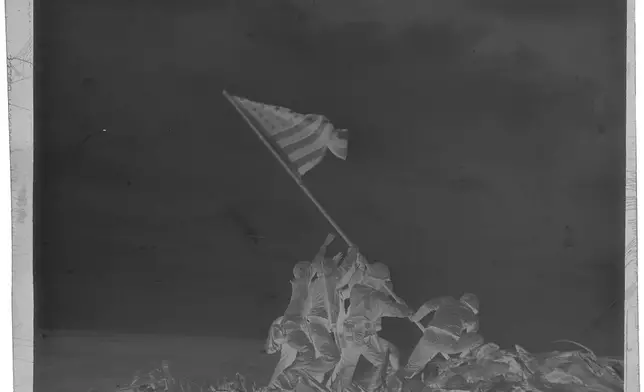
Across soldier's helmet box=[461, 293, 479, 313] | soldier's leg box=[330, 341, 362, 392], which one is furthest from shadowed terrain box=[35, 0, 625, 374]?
soldier's leg box=[330, 341, 362, 392]

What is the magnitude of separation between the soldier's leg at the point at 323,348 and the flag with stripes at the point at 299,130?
0.56 meters

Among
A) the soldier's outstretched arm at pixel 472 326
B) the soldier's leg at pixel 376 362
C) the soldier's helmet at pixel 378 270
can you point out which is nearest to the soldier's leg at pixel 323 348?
the soldier's leg at pixel 376 362

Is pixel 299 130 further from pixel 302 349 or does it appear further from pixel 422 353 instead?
pixel 422 353

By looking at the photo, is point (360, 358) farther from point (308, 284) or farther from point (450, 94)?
point (450, 94)

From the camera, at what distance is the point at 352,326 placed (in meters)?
2.22

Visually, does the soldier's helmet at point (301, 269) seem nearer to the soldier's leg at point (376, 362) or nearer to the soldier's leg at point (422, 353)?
the soldier's leg at point (376, 362)

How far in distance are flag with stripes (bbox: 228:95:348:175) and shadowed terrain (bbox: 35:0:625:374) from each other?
36 millimetres

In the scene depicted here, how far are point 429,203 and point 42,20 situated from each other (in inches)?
62.5

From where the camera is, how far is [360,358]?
2246 millimetres

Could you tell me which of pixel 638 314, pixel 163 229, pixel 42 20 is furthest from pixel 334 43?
pixel 638 314

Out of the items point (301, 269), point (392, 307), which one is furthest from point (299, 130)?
point (392, 307)

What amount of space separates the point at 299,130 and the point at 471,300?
87 centimetres

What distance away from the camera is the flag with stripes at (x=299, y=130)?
2.26 m

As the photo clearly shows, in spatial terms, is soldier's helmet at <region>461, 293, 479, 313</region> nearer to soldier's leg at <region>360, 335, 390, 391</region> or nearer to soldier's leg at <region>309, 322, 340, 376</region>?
soldier's leg at <region>360, 335, 390, 391</region>
